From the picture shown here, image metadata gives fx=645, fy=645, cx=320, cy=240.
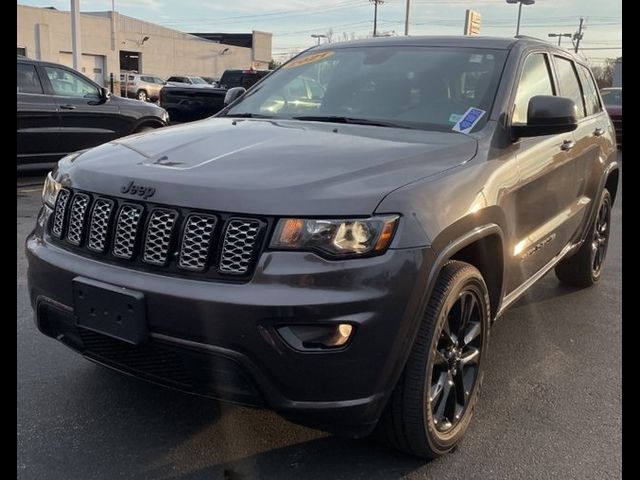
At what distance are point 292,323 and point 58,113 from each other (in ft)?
27.2

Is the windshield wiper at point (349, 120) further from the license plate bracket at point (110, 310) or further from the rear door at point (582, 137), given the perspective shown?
the license plate bracket at point (110, 310)

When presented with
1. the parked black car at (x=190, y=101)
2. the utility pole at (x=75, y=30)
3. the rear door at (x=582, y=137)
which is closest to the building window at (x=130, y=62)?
the utility pole at (x=75, y=30)

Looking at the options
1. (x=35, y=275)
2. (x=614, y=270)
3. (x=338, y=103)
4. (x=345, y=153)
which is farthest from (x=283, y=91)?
(x=614, y=270)

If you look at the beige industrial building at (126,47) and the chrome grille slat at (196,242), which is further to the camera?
the beige industrial building at (126,47)

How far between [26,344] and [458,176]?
2.72 metres

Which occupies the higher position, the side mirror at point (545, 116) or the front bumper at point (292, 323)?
the side mirror at point (545, 116)

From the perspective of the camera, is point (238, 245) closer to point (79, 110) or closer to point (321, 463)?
point (321, 463)

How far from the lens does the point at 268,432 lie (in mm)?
2949

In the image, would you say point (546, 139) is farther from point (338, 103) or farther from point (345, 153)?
point (345, 153)

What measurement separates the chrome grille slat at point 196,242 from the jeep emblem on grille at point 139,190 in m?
0.21

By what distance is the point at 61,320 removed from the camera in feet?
8.79

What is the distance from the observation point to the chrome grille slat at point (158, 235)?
241 cm

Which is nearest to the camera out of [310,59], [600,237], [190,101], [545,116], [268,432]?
[268,432]

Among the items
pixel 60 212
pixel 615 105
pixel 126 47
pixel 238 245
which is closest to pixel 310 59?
pixel 60 212
